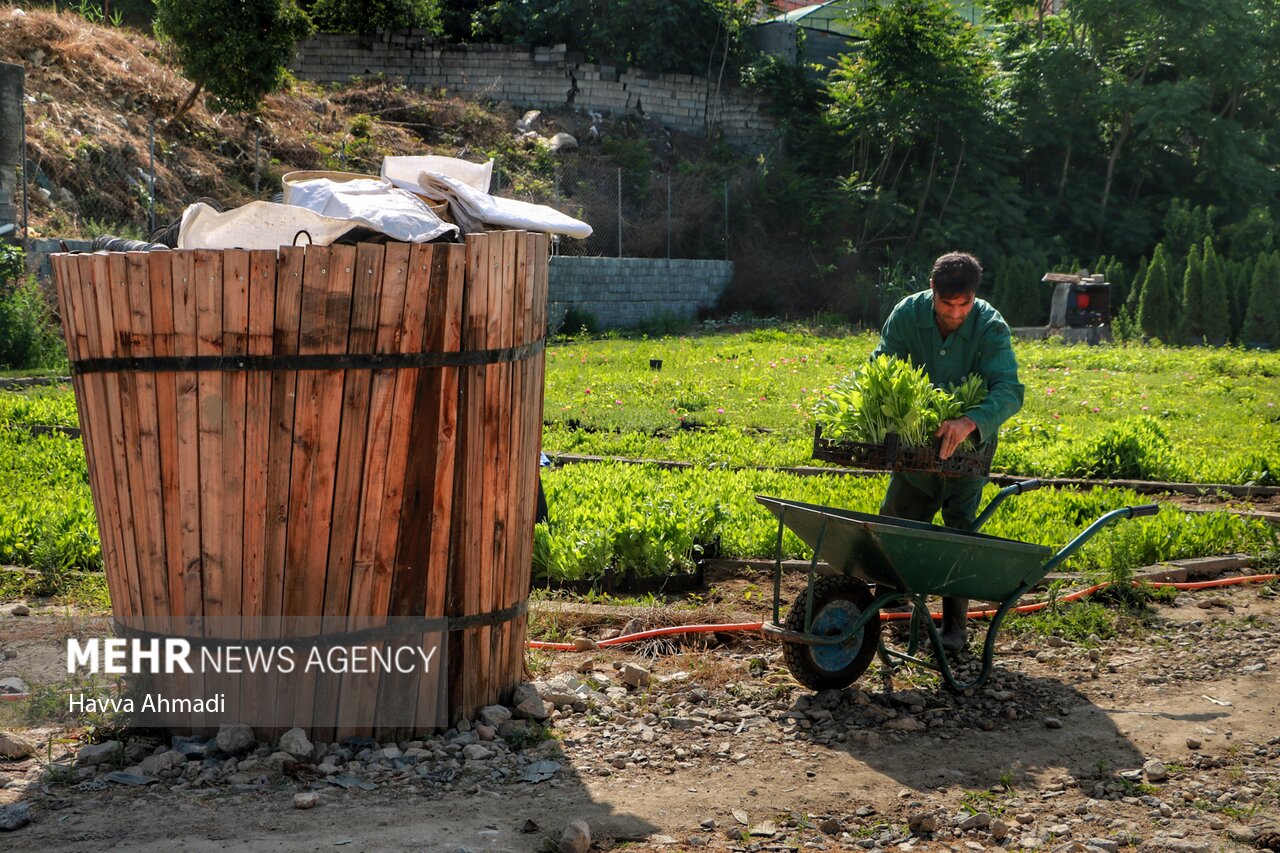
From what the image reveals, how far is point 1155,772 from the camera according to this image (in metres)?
3.92

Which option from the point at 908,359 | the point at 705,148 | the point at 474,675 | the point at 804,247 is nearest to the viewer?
the point at 474,675

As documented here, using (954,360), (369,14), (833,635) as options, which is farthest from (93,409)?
(369,14)

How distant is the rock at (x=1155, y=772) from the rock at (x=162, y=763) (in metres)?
3.04

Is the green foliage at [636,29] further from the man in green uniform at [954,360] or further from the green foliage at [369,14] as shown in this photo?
the man in green uniform at [954,360]

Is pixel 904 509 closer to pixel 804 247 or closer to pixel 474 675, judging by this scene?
pixel 474 675

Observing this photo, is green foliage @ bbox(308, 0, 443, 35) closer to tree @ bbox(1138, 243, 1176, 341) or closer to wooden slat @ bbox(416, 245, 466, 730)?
tree @ bbox(1138, 243, 1176, 341)

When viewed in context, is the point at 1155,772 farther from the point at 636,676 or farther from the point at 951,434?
the point at 636,676

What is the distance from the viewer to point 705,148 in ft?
94.7

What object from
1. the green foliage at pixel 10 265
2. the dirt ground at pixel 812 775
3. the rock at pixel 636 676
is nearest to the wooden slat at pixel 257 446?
the dirt ground at pixel 812 775

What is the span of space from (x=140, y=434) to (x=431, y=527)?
0.93 m

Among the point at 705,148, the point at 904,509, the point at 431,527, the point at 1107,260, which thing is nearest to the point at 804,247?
the point at 705,148

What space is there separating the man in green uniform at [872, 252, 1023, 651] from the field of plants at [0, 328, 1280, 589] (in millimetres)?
1128

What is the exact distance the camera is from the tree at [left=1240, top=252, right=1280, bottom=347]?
21250 millimetres

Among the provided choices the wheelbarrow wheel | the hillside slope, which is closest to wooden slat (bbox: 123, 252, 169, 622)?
the wheelbarrow wheel
